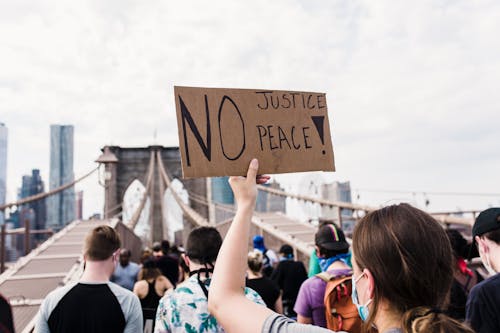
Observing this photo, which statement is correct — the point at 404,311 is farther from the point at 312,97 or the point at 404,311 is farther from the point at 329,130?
the point at 312,97

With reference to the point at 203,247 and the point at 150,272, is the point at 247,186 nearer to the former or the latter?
the point at 203,247

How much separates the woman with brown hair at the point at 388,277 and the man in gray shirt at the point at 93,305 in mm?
1128

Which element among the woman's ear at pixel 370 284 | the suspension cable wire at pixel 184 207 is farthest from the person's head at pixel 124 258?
the suspension cable wire at pixel 184 207

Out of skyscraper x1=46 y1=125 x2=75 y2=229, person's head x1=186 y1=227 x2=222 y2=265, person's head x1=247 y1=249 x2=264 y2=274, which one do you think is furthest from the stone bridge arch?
skyscraper x1=46 y1=125 x2=75 y2=229

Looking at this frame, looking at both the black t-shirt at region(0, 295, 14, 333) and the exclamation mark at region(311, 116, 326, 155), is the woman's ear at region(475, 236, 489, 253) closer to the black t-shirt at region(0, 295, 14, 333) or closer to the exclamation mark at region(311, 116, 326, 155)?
the exclamation mark at region(311, 116, 326, 155)

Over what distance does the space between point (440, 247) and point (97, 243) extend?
5.33 ft

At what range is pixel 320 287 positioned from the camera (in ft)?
7.55

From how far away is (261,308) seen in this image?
0.91 meters

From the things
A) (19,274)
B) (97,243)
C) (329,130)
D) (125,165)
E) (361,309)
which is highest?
(125,165)

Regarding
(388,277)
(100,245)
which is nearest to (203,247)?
(100,245)

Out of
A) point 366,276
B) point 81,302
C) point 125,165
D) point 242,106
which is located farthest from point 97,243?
point 125,165

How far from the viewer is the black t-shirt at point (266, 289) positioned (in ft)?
9.66

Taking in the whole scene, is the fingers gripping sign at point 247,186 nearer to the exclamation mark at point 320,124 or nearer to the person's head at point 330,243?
the exclamation mark at point 320,124

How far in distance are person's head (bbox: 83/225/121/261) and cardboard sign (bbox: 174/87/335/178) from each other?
1.10 meters
